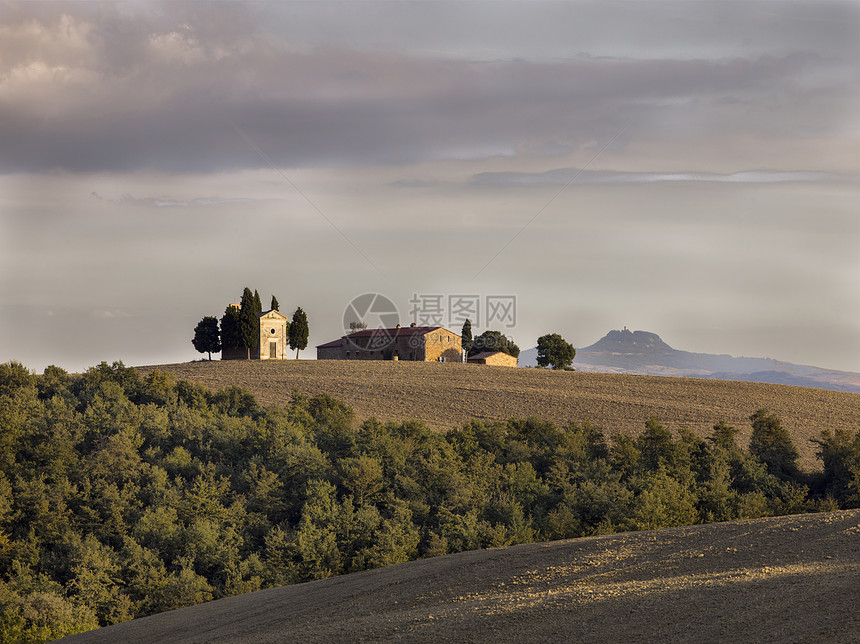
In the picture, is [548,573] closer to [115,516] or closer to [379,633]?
[379,633]

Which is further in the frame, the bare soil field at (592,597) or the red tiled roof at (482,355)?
the red tiled roof at (482,355)

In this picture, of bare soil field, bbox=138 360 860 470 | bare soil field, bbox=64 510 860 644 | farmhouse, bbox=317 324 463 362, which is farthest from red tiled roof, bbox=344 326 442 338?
bare soil field, bbox=64 510 860 644

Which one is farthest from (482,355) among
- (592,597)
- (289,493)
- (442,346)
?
(592,597)

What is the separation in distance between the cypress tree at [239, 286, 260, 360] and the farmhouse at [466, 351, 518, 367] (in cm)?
2872

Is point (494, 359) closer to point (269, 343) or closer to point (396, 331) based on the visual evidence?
point (396, 331)

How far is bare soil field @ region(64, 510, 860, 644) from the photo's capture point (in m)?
11.7

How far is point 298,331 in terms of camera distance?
332ft

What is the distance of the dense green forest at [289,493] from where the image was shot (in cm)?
3120

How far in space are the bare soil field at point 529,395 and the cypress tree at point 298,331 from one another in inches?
462

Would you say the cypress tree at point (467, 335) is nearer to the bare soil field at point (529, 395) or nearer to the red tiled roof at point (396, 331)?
the red tiled roof at point (396, 331)

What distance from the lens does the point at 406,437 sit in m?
46.5

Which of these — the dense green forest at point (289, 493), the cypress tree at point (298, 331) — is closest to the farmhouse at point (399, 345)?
the cypress tree at point (298, 331)

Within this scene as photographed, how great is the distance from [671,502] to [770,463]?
12408 mm

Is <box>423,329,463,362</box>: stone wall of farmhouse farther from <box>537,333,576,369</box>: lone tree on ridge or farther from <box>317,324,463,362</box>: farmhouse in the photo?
<box>537,333,576,369</box>: lone tree on ridge
